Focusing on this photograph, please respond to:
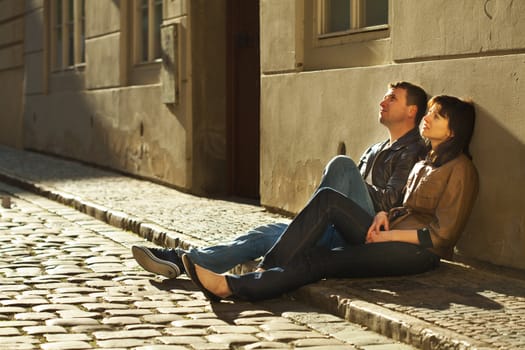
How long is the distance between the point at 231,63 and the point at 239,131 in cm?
77

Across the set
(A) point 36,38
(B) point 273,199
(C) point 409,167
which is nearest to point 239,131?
(B) point 273,199

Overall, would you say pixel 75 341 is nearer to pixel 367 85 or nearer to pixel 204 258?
pixel 204 258

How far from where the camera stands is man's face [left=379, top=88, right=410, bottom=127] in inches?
297

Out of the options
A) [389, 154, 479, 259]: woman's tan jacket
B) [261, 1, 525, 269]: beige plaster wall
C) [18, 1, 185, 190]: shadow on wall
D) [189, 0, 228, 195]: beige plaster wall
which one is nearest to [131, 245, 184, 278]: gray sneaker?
[389, 154, 479, 259]: woman's tan jacket

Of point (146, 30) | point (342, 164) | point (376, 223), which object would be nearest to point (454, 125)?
point (342, 164)

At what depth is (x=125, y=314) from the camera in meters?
6.39

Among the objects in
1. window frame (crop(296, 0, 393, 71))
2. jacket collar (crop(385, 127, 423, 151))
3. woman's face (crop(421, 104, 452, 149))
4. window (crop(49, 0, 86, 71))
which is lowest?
jacket collar (crop(385, 127, 423, 151))

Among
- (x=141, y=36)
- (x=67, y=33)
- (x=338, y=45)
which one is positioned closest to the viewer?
(x=338, y=45)

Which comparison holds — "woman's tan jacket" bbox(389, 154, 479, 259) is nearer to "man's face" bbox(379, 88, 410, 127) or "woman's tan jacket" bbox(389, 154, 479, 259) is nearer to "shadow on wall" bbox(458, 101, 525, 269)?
"shadow on wall" bbox(458, 101, 525, 269)

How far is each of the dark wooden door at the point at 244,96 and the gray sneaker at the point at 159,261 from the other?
504cm

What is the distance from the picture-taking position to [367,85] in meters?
9.02

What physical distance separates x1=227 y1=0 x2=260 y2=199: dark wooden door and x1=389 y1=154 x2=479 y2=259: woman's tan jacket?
18.1ft

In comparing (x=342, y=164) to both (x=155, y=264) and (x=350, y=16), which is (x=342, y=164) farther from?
(x=350, y=16)

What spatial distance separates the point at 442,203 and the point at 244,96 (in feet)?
19.9
